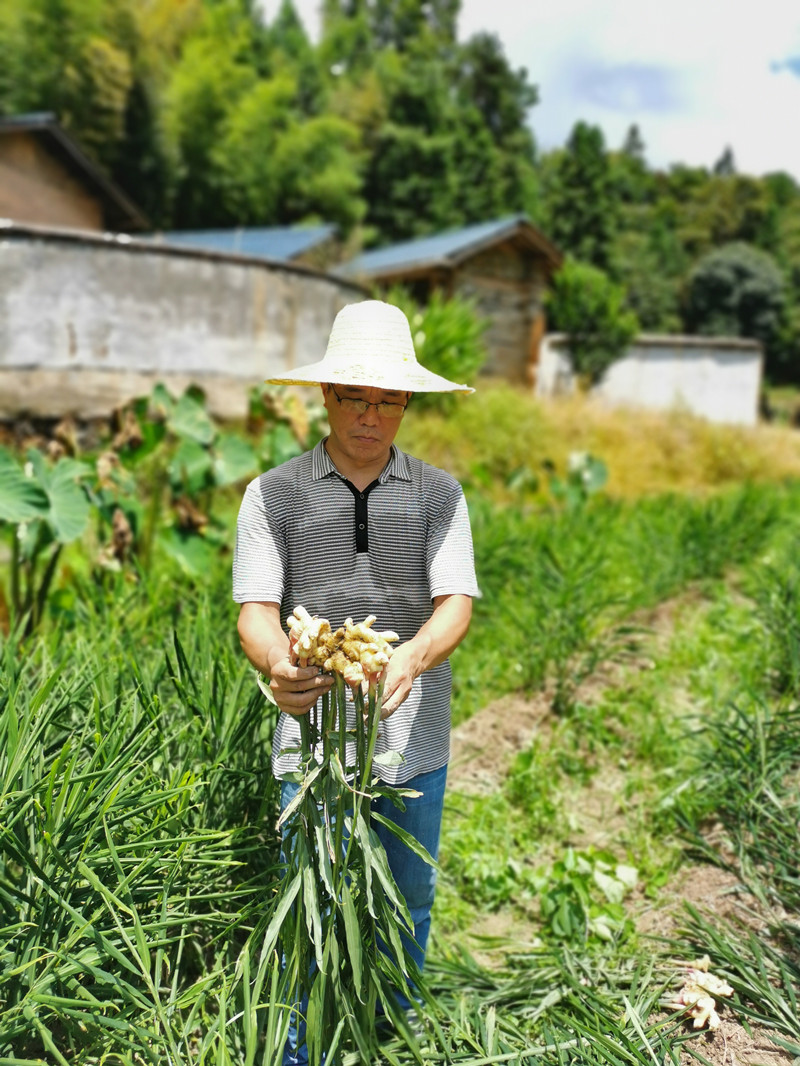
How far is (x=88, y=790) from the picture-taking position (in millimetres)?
1703

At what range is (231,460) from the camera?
4348 millimetres

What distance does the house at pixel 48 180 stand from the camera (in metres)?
14.2

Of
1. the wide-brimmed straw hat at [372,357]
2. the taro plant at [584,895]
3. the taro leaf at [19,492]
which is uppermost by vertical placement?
the wide-brimmed straw hat at [372,357]

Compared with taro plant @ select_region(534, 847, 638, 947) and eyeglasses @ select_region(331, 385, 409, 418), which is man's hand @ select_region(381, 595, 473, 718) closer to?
eyeglasses @ select_region(331, 385, 409, 418)

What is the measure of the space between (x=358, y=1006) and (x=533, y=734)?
1734 millimetres

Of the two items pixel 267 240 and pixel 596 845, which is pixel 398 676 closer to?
pixel 596 845

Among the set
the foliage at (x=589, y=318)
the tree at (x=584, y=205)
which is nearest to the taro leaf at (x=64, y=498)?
the foliage at (x=589, y=318)

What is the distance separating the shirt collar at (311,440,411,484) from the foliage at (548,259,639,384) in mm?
15845

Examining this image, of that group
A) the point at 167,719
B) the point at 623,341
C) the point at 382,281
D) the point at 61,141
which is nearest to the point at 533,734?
the point at 167,719

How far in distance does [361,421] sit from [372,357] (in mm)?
130

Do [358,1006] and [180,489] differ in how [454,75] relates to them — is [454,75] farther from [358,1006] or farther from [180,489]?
[358,1006]

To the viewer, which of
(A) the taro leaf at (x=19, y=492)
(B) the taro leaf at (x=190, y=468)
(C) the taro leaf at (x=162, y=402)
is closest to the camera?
(A) the taro leaf at (x=19, y=492)

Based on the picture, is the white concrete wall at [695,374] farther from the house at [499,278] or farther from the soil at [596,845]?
the soil at [596,845]

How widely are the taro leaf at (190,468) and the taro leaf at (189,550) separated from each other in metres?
0.27
